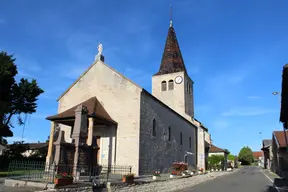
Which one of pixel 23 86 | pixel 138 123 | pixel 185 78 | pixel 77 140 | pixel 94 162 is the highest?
pixel 185 78

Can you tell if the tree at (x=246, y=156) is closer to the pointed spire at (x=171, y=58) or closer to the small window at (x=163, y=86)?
the pointed spire at (x=171, y=58)

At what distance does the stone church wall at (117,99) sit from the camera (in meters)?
16.8

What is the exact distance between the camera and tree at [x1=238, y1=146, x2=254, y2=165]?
320 feet

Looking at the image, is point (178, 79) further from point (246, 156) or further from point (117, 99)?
point (246, 156)

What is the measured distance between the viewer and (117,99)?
60.0ft

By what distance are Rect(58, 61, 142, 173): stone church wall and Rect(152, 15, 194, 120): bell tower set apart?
16.7 m

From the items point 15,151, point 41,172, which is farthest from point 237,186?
point 15,151

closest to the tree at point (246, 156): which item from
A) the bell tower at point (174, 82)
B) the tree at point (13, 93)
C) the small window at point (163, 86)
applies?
the bell tower at point (174, 82)

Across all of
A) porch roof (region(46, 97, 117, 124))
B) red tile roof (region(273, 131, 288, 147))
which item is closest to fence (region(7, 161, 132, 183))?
porch roof (region(46, 97, 117, 124))

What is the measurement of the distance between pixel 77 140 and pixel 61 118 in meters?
4.60

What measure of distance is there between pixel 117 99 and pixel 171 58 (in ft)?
69.0

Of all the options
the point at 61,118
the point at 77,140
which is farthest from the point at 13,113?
the point at 77,140

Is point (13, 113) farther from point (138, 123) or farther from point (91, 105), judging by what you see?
point (138, 123)

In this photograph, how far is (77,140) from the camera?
12.7 metres
